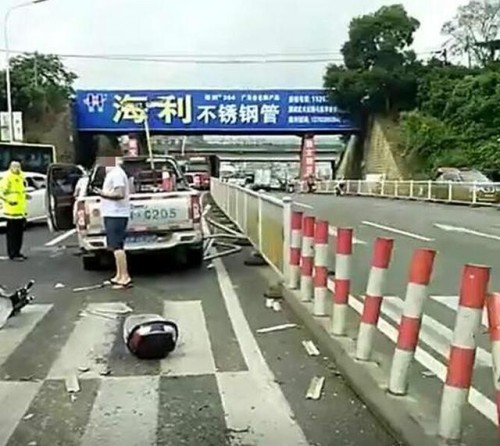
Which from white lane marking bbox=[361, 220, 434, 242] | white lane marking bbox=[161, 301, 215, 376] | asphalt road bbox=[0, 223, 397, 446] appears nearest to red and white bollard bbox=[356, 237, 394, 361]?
asphalt road bbox=[0, 223, 397, 446]

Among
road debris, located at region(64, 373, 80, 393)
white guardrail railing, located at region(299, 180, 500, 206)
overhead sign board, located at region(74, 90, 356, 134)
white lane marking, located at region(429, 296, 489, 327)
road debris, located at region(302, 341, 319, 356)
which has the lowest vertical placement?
white guardrail railing, located at region(299, 180, 500, 206)

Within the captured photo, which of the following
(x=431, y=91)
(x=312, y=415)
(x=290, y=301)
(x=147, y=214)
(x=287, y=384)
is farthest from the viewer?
(x=431, y=91)

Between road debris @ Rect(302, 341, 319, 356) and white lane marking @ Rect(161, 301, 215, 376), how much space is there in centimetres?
82

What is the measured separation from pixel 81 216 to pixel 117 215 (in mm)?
1391

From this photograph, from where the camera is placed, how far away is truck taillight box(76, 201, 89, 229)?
12.7m

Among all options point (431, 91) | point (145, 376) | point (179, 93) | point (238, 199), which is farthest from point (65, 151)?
point (145, 376)

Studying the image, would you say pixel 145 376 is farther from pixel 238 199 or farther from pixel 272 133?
pixel 272 133

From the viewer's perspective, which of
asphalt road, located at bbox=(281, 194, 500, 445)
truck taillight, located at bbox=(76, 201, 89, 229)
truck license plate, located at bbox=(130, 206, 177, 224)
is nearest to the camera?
asphalt road, located at bbox=(281, 194, 500, 445)

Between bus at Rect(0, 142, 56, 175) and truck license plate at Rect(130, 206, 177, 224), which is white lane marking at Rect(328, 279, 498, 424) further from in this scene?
bus at Rect(0, 142, 56, 175)

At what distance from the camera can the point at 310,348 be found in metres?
7.64

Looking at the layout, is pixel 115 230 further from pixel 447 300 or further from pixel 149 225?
pixel 447 300

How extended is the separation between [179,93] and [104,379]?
5373cm

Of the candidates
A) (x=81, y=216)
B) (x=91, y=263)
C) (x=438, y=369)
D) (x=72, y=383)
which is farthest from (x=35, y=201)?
(x=438, y=369)

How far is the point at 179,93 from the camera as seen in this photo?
5934 centimetres
